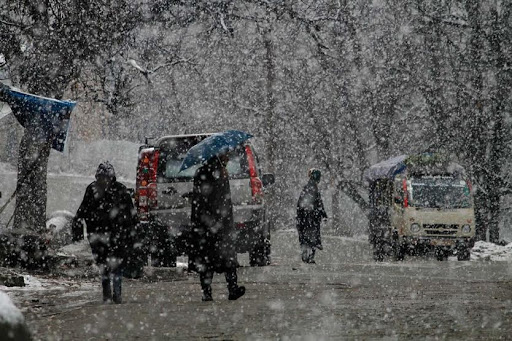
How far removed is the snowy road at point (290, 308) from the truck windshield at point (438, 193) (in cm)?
729

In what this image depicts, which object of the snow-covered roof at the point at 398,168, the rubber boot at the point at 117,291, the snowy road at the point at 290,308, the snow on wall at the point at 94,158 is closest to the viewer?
the snowy road at the point at 290,308

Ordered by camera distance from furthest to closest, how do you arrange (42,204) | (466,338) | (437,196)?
(437,196) → (42,204) → (466,338)

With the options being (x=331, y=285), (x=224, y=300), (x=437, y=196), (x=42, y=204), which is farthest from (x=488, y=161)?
(x=224, y=300)

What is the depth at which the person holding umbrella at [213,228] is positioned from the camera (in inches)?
427

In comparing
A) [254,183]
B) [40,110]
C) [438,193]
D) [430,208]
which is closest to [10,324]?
[254,183]

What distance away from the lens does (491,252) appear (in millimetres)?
25516

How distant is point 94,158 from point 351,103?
3013 cm

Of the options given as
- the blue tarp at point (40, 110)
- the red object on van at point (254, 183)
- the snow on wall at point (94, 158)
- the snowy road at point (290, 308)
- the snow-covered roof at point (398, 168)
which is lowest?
the snowy road at point (290, 308)

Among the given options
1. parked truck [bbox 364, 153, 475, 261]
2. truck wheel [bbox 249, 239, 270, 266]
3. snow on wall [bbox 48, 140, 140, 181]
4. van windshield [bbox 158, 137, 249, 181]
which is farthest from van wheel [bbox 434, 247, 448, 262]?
snow on wall [bbox 48, 140, 140, 181]

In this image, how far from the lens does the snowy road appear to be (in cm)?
812

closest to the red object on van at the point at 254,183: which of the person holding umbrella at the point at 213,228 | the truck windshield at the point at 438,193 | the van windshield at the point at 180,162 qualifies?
the van windshield at the point at 180,162

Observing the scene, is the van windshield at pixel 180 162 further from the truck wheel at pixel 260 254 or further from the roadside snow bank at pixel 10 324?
the roadside snow bank at pixel 10 324

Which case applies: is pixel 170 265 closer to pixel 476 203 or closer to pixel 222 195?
pixel 222 195

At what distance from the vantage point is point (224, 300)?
11062mm
